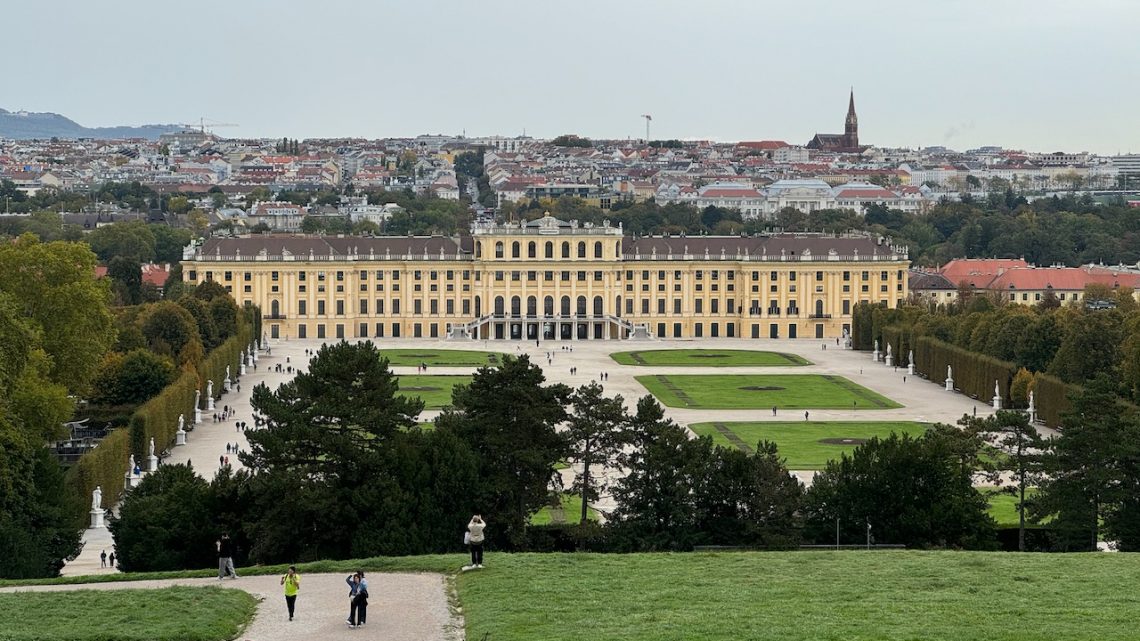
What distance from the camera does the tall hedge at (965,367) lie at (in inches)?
2677

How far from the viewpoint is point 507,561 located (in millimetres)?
27297

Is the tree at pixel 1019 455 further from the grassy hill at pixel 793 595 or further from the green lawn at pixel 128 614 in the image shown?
the green lawn at pixel 128 614

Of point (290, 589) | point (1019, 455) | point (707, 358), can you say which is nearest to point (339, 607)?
point (290, 589)

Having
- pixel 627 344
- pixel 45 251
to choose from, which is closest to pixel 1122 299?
pixel 627 344

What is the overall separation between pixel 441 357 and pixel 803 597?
6370 cm

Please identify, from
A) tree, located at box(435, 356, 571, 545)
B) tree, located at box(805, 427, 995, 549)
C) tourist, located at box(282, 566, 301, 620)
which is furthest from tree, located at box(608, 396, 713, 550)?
tourist, located at box(282, 566, 301, 620)

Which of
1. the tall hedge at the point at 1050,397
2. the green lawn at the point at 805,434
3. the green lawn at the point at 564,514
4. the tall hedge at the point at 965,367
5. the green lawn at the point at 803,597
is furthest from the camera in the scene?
the tall hedge at the point at 965,367

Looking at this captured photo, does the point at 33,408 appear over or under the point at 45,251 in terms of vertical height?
under

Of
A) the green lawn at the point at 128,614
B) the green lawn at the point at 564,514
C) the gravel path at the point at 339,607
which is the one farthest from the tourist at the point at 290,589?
the green lawn at the point at 564,514

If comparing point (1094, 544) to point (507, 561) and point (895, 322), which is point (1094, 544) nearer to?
point (507, 561)

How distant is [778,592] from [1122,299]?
65980 mm

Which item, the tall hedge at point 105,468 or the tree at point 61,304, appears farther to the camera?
the tree at point 61,304

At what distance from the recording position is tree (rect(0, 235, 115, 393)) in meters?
49.2

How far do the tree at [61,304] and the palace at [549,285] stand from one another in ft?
167
